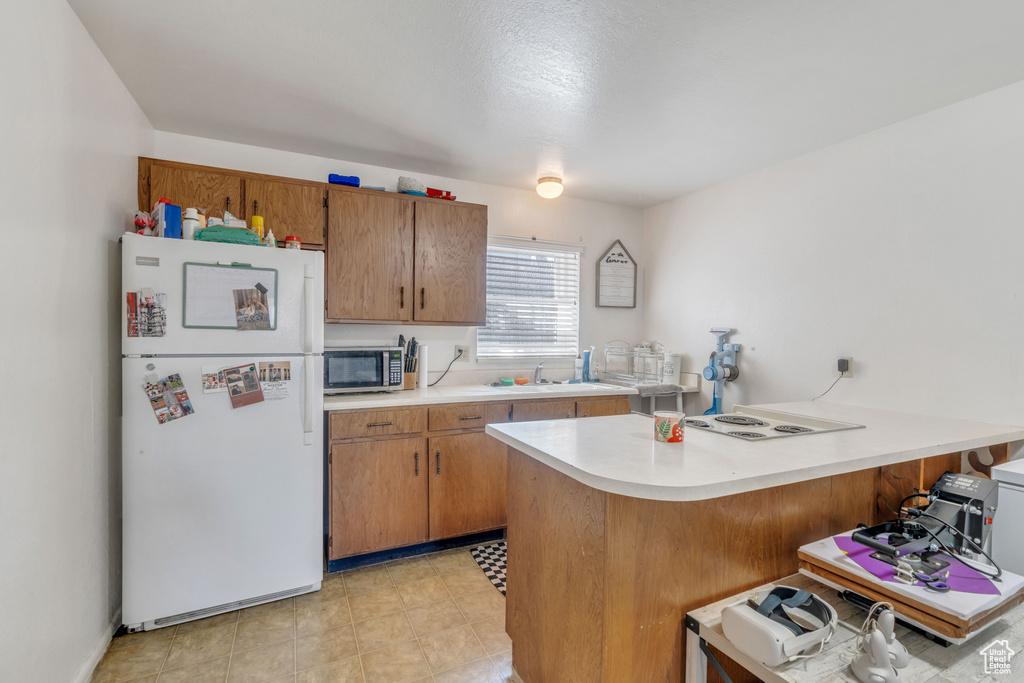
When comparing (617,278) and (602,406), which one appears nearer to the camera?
(602,406)

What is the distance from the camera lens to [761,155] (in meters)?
2.95

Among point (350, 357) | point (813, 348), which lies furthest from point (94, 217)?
point (813, 348)

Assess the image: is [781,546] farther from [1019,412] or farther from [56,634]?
[56,634]

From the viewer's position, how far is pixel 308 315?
87.7 inches

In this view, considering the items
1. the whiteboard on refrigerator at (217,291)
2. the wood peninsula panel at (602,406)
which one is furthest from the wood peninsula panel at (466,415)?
the whiteboard on refrigerator at (217,291)

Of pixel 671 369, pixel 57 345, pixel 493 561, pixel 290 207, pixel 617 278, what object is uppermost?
pixel 290 207

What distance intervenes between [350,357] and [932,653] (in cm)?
277

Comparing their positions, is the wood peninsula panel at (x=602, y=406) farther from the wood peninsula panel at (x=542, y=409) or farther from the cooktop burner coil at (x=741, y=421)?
the cooktop burner coil at (x=741, y=421)

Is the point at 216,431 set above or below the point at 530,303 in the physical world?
below

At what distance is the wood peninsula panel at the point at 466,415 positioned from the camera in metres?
2.76

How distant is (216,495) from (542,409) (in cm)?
185

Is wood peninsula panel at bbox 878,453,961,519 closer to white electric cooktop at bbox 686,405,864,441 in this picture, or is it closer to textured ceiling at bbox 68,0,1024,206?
white electric cooktop at bbox 686,405,864,441

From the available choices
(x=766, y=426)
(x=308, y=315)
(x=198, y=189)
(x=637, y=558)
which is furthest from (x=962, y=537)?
(x=198, y=189)

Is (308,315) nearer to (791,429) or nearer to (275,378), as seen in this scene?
(275,378)
